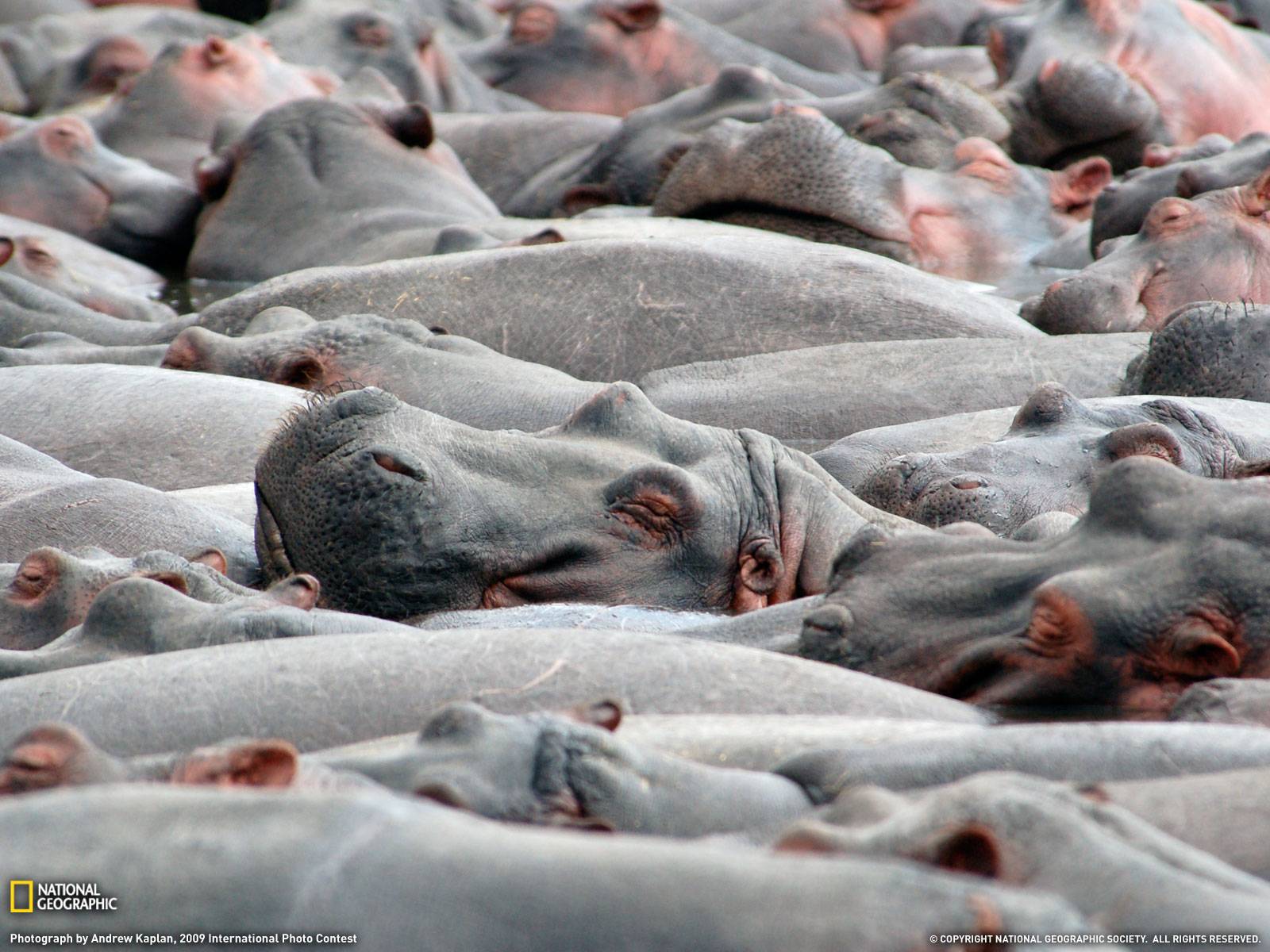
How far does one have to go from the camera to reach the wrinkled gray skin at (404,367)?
4.96m

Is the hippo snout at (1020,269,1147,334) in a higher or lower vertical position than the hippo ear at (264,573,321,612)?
lower

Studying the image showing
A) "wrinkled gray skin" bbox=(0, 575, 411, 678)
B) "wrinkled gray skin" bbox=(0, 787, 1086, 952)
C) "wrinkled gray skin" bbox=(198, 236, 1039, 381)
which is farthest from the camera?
"wrinkled gray skin" bbox=(198, 236, 1039, 381)

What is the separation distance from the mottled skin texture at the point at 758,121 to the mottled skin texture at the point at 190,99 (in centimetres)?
203

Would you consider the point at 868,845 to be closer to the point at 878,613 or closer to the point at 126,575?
the point at 878,613

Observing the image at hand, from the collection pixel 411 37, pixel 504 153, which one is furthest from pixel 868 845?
pixel 411 37

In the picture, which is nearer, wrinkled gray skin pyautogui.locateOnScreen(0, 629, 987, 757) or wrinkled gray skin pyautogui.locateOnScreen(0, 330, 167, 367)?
wrinkled gray skin pyautogui.locateOnScreen(0, 629, 987, 757)

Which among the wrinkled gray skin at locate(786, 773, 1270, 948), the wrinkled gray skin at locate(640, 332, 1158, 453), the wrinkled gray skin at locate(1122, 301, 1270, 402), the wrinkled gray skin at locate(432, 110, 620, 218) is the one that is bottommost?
the wrinkled gray skin at locate(432, 110, 620, 218)

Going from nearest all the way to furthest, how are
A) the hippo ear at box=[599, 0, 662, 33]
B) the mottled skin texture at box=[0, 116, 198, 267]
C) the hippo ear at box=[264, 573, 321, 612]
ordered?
the hippo ear at box=[264, 573, 321, 612]
the mottled skin texture at box=[0, 116, 198, 267]
the hippo ear at box=[599, 0, 662, 33]

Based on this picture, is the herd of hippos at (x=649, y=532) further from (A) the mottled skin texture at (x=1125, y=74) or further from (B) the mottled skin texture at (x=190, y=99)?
(B) the mottled skin texture at (x=190, y=99)

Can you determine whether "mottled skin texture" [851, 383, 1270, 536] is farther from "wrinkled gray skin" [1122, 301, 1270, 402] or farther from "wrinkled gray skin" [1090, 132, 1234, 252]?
"wrinkled gray skin" [1090, 132, 1234, 252]

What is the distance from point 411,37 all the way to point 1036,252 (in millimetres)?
5284

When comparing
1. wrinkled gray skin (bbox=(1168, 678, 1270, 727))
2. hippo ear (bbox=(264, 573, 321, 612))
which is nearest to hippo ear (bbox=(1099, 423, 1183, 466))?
wrinkled gray skin (bbox=(1168, 678, 1270, 727))

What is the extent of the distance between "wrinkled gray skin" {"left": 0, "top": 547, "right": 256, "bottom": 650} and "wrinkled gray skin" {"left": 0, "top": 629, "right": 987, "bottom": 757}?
0.48 meters

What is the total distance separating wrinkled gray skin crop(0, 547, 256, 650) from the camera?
3270mm
